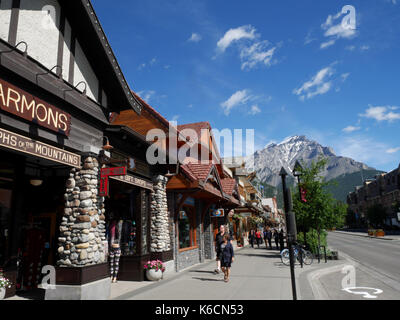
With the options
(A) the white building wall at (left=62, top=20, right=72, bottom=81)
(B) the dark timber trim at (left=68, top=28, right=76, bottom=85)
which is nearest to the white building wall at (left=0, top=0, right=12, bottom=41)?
(A) the white building wall at (left=62, top=20, right=72, bottom=81)

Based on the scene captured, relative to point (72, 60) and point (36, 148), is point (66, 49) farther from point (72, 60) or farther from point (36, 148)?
point (36, 148)

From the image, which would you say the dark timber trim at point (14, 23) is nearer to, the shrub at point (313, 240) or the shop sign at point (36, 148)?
the shop sign at point (36, 148)

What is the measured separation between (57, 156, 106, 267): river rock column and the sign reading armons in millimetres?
1291

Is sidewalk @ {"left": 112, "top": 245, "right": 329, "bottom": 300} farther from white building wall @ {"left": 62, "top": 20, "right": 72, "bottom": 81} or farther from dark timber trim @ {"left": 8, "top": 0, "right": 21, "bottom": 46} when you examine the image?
dark timber trim @ {"left": 8, "top": 0, "right": 21, "bottom": 46}

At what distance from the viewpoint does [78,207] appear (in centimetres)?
788

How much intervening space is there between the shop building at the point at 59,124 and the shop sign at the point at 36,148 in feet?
0.08

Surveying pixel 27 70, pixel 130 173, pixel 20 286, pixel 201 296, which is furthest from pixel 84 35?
pixel 201 296

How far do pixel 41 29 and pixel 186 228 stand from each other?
1148 cm

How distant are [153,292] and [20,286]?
4.03m

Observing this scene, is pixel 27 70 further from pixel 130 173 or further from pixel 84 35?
pixel 130 173

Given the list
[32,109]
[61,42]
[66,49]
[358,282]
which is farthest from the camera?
[358,282]

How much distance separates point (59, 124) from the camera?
24.3ft

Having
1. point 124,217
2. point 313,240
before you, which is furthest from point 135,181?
point 313,240

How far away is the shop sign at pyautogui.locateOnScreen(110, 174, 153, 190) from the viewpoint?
9611 mm
